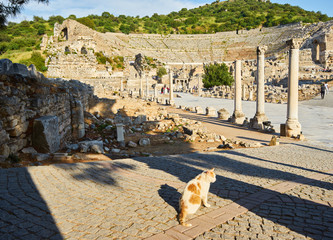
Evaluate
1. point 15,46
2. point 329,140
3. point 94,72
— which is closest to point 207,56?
point 94,72

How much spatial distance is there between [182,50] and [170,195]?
87842mm

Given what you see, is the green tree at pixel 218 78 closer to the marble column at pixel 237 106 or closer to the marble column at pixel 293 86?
the marble column at pixel 237 106

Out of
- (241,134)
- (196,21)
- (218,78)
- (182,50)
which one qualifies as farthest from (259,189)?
(196,21)

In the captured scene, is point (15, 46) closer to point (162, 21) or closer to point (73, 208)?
point (73, 208)

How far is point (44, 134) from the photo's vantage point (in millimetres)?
7387

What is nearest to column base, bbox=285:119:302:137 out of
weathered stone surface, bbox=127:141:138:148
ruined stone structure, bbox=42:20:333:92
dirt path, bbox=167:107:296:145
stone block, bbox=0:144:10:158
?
dirt path, bbox=167:107:296:145

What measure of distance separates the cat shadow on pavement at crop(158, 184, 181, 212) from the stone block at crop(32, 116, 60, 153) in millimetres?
3894

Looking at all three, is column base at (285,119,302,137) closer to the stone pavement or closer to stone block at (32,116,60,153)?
the stone pavement

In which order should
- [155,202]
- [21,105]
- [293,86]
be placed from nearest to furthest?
[155,202]
[21,105]
[293,86]

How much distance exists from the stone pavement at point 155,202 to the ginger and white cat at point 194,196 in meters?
0.14

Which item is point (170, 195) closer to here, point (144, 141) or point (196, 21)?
point (144, 141)

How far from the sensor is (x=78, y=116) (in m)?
11.4

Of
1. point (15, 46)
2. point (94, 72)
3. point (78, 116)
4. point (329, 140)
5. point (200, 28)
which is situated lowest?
point (329, 140)

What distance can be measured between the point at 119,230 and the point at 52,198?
5.07ft
